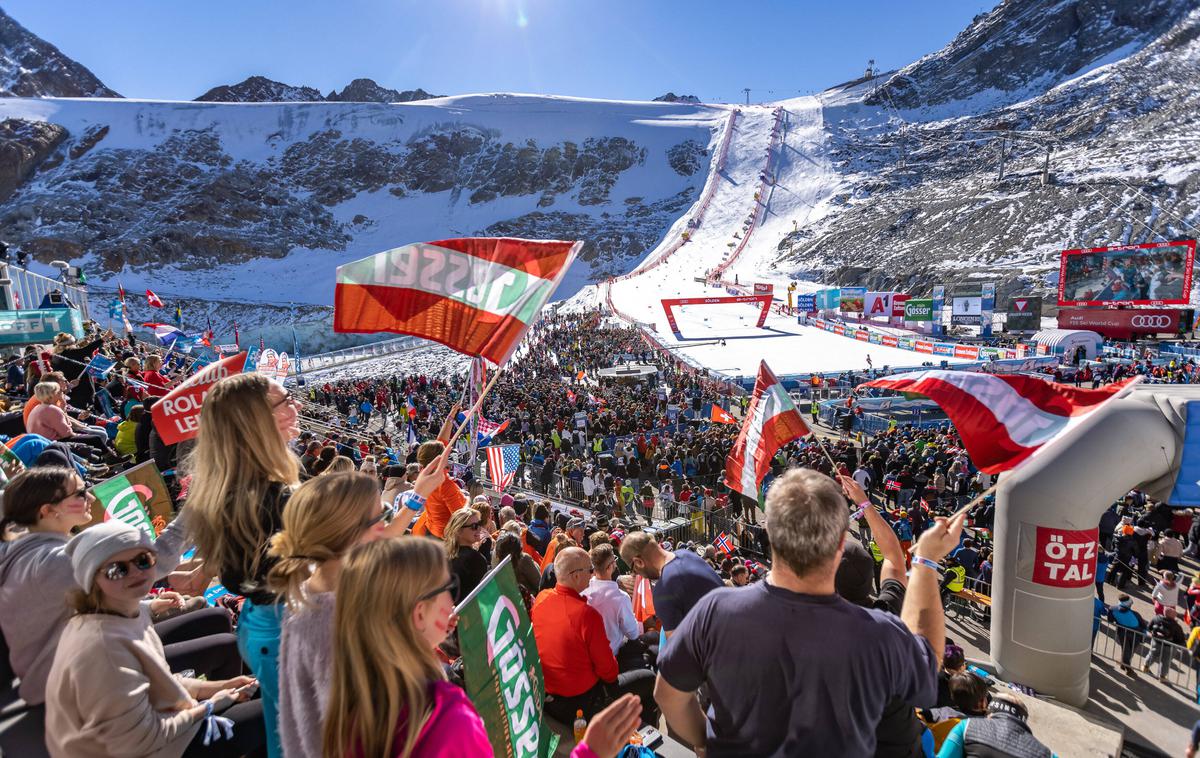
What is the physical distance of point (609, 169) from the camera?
79125 millimetres

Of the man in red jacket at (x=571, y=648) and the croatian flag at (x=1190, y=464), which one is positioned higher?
the croatian flag at (x=1190, y=464)

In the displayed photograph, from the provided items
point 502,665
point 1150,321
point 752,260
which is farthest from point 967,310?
point 502,665

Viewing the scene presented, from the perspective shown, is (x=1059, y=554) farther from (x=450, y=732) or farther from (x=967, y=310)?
(x=967, y=310)

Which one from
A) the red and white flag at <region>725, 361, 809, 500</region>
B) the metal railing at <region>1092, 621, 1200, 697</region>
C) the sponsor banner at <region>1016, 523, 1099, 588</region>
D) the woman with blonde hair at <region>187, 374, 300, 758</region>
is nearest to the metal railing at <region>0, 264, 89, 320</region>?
the red and white flag at <region>725, 361, 809, 500</region>

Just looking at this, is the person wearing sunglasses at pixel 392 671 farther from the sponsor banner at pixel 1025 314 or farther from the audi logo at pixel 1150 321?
the audi logo at pixel 1150 321

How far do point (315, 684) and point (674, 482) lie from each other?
12.1 m

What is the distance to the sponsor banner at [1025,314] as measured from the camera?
35.8 meters

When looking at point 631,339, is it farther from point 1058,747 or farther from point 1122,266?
point 1058,747

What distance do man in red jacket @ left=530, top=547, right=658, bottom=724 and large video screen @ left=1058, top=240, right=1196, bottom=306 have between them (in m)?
39.2

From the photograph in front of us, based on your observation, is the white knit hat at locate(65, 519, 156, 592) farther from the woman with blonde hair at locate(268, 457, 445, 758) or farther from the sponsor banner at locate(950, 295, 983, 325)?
the sponsor banner at locate(950, 295, 983, 325)

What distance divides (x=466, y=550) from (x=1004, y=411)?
4647mm

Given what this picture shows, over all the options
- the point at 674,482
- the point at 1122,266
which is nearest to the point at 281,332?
the point at 674,482

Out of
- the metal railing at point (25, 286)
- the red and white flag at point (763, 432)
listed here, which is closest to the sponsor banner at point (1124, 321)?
the red and white flag at point (763, 432)

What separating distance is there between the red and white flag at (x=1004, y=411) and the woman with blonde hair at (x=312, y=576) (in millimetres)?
4647
